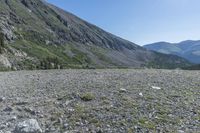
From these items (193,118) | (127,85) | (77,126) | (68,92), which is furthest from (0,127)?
(127,85)

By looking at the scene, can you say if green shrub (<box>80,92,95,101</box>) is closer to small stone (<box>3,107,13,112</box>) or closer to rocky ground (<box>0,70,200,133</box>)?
rocky ground (<box>0,70,200,133</box>)

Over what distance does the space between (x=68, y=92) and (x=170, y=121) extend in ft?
25.9

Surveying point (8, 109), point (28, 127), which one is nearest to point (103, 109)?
point (28, 127)

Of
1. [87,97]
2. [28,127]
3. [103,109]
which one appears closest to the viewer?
[28,127]

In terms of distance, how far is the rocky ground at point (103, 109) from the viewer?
1243cm

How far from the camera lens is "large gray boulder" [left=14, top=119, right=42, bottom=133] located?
1233 centimetres

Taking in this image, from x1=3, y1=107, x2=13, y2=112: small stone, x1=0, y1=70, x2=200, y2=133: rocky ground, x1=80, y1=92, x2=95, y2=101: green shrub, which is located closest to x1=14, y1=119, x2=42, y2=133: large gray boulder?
x1=0, y1=70, x2=200, y2=133: rocky ground

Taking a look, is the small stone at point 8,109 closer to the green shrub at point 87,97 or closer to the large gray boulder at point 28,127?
the large gray boulder at point 28,127

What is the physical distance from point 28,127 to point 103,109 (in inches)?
149

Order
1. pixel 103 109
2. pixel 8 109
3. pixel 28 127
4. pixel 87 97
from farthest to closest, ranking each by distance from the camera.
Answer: pixel 87 97
pixel 8 109
pixel 103 109
pixel 28 127

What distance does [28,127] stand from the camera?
1252cm

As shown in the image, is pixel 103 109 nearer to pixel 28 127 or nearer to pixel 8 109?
pixel 28 127

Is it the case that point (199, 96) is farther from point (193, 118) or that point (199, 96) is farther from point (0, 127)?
point (0, 127)

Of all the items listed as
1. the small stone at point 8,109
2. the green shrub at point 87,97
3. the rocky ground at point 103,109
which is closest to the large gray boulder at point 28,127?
the rocky ground at point 103,109
